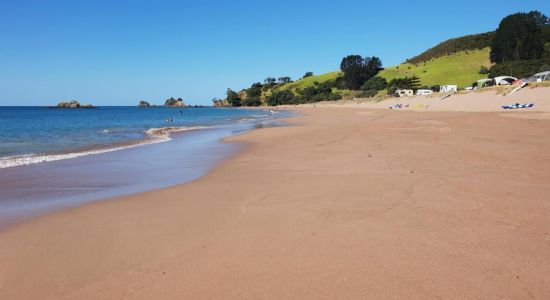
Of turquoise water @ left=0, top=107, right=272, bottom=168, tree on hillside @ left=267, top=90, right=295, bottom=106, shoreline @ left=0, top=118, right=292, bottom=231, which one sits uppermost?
tree on hillside @ left=267, top=90, right=295, bottom=106

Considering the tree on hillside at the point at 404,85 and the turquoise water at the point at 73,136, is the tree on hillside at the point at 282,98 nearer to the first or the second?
the tree on hillside at the point at 404,85

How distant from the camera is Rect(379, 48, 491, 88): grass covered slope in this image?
73.9 metres

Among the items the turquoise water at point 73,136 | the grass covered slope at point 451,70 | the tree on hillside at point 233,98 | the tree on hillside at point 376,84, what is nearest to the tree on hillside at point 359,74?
the grass covered slope at point 451,70

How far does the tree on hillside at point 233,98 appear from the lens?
5969 inches

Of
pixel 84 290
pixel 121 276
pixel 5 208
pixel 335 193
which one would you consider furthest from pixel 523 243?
pixel 5 208

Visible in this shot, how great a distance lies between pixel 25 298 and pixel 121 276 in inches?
32.3

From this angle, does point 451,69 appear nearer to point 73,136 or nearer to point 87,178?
point 73,136

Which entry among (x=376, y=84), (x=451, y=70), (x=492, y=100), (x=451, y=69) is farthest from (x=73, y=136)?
(x=451, y=69)

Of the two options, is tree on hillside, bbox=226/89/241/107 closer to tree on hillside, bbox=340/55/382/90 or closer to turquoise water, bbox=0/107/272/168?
tree on hillside, bbox=340/55/382/90

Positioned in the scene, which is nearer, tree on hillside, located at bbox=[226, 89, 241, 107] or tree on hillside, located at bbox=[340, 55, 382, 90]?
tree on hillside, located at bbox=[340, 55, 382, 90]

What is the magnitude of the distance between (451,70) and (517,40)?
15200mm

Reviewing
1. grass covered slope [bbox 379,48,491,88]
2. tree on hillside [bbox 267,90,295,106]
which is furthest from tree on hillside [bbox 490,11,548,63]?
tree on hillside [bbox 267,90,295,106]

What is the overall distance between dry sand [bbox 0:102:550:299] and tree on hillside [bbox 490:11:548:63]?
73788mm

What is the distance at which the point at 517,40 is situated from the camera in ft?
223
